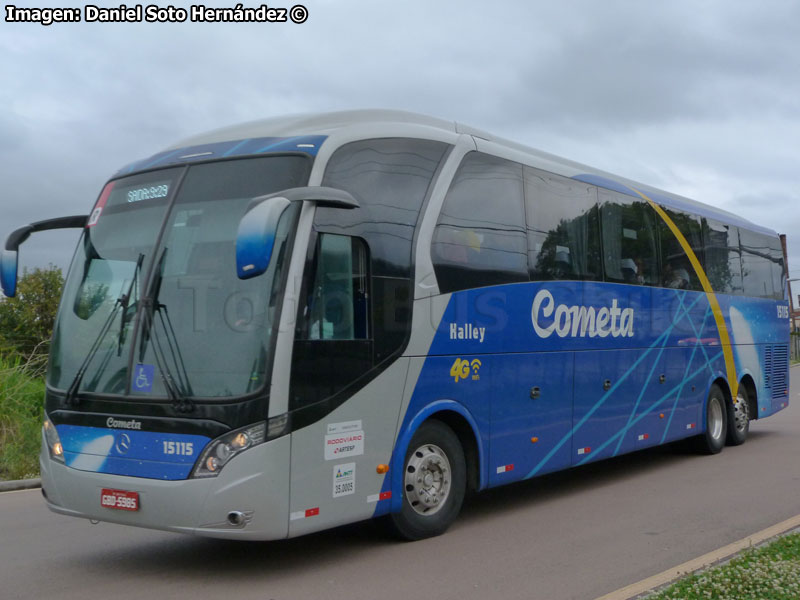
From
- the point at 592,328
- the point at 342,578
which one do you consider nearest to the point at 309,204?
the point at 342,578

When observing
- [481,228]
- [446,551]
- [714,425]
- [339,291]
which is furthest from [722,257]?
[339,291]

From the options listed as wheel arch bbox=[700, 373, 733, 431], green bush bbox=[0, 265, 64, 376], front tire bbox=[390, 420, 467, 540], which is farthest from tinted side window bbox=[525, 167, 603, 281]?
green bush bbox=[0, 265, 64, 376]

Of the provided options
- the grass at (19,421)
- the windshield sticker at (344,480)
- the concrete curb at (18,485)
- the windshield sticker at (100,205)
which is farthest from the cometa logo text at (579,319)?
the grass at (19,421)

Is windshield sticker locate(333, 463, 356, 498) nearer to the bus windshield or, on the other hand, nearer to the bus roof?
the bus windshield

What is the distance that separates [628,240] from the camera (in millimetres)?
12078

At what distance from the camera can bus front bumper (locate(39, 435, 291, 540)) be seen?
6.62 m

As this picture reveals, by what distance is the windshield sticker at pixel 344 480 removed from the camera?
725 cm

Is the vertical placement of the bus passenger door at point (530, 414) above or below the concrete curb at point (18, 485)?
above

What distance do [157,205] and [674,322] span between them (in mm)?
7997

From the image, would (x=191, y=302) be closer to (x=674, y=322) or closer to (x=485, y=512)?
(x=485, y=512)

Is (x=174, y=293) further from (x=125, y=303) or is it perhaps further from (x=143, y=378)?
(x=143, y=378)

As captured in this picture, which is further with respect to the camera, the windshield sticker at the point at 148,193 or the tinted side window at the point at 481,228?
the tinted side window at the point at 481,228

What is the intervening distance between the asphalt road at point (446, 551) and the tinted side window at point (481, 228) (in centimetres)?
242

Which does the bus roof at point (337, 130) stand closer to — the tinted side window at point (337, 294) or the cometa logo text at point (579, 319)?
the tinted side window at point (337, 294)
